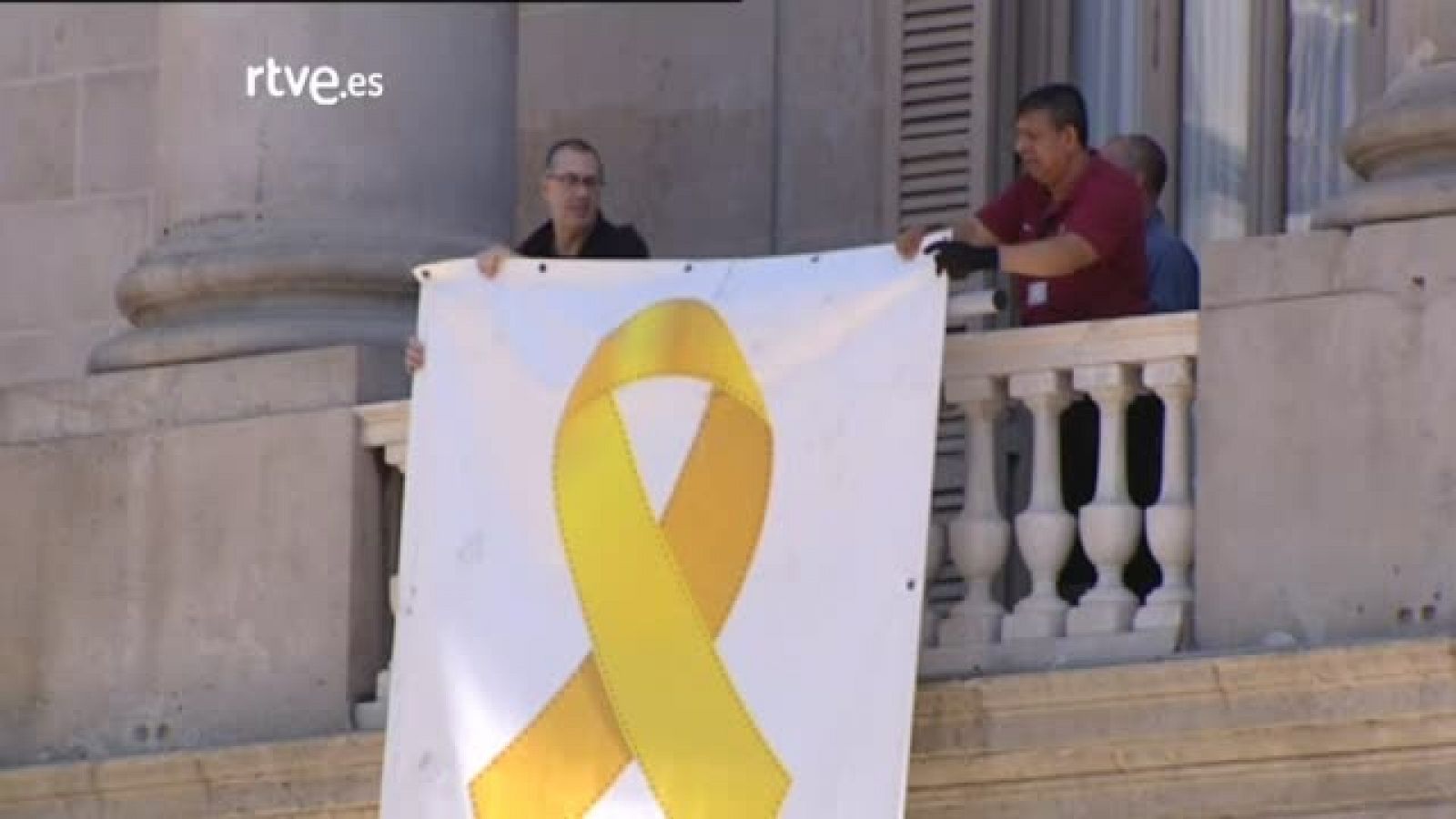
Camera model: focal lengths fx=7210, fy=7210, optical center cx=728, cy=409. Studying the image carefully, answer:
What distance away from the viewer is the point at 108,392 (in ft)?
68.0

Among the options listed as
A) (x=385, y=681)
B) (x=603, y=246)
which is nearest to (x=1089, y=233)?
(x=603, y=246)

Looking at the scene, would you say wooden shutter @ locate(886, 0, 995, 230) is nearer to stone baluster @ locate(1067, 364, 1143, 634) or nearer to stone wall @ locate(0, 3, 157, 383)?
stone wall @ locate(0, 3, 157, 383)

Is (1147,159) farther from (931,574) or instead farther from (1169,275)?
(931,574)

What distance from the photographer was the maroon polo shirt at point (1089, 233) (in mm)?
18609

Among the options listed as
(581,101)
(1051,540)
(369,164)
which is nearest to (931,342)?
(1051,540)

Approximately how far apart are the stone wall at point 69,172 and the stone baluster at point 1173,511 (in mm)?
5895

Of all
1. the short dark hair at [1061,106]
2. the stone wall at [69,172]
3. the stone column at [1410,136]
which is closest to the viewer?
the stone column at [1410,136]

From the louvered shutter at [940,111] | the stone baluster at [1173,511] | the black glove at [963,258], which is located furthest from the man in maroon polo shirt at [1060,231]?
the louvered shutter at [940,111]

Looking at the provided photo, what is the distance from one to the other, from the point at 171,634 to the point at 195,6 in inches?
74.2

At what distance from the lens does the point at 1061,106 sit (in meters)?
18.8

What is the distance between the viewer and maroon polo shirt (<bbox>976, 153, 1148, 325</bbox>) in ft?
61.1

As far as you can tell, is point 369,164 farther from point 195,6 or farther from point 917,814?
point 917,814

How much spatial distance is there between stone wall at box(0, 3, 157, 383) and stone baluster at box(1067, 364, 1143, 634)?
18.7 feet

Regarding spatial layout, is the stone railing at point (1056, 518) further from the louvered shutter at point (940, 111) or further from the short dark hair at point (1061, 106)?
the louvered shutter at point (940, 111)
